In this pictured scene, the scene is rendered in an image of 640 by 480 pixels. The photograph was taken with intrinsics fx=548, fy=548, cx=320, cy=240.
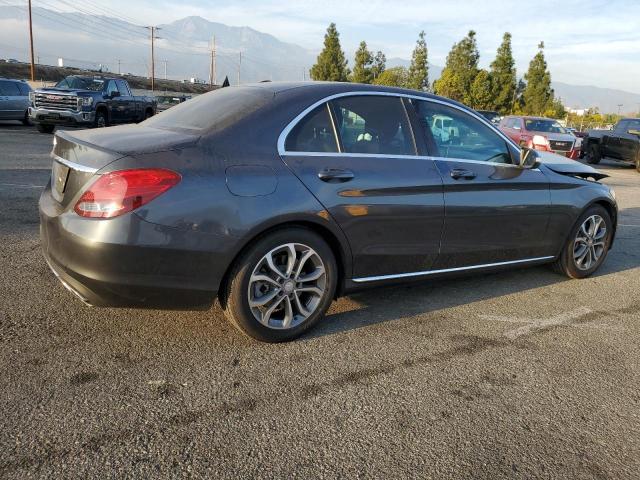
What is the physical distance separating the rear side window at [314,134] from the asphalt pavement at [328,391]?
120cm

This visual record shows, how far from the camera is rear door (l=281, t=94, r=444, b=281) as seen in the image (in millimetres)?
3410

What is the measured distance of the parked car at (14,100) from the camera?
61.6ft

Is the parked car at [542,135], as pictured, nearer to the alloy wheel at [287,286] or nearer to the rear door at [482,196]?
the rear door at [482,196]

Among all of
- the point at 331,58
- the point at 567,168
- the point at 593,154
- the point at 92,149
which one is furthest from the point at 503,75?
the point at 92,149

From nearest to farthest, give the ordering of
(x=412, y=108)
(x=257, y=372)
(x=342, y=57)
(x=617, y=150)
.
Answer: (x=257, y=372), (x=412, y=108), (x=617, y=150), (x=342, y=57)

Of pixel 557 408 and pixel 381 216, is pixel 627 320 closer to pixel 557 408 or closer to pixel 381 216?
pixel 557 408

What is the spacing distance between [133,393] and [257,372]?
658 mm

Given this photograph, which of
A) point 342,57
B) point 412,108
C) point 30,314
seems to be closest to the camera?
point 30,314

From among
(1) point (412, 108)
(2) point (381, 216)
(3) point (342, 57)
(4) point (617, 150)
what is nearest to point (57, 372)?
(2) point (381, 216)

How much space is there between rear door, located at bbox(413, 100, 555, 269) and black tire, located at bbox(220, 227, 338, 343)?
1.03 metres

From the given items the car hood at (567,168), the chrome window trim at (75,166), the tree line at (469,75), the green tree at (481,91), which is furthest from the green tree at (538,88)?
the chrome window trim at (75,166)

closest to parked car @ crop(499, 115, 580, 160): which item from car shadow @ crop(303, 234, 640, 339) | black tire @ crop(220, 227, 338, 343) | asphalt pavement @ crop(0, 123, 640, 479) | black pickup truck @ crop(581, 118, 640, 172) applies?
black pickup truck @ crop(581, 118, 640, 172)

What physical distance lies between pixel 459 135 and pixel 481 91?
45985 millimetres

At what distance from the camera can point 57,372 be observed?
286 cm
